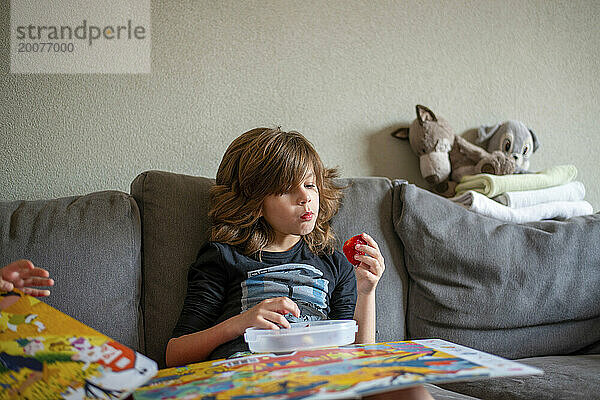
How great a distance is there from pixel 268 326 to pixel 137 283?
20.0 inches

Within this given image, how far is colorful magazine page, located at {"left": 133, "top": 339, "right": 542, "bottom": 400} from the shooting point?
747 millimetres

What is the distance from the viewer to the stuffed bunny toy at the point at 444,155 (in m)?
1.93

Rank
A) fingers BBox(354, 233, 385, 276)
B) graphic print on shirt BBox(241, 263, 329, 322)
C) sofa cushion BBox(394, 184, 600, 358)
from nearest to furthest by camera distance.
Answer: fingers BBox(354, 233, 385, 276) < graphic print on shirt BBox(241, 263, 329, 322) < sofa cushion BBox(394, 184, 600, 358)

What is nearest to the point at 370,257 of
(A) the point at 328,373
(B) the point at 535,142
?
(A) the point at 328,373

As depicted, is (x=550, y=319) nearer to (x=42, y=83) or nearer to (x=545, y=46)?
(x=545, y=46)

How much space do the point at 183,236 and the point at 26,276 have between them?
1.68 ft

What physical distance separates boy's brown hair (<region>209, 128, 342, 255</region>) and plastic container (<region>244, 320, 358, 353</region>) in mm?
356

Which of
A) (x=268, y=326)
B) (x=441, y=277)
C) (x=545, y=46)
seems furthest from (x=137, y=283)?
(x=545, y=46)

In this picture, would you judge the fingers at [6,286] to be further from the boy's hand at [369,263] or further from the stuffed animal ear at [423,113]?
the stuffed animal ear at [423,113]

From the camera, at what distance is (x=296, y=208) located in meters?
1.32

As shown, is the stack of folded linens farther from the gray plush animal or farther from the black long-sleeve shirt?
the black long-sleeve shirt

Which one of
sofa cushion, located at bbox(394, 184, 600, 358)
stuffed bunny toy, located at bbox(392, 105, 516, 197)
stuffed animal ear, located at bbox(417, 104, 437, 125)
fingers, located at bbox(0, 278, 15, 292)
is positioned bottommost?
sofa cushion, located at bbox(394, 184, 600, 358)

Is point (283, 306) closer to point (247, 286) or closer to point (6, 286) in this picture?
point (247, 286)

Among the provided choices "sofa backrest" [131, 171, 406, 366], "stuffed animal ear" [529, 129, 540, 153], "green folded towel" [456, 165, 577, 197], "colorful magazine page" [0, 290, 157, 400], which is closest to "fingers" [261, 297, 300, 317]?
"colorful magazine page" [0, 290, 157, 400]
